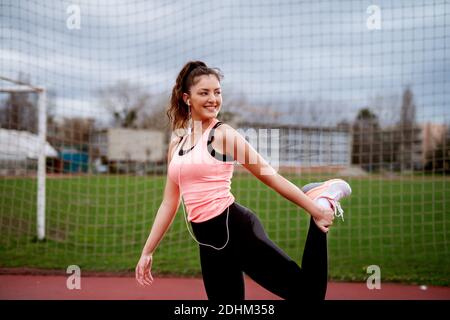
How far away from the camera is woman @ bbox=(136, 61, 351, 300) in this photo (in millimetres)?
2090

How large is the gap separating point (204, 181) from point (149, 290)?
2.88 metres

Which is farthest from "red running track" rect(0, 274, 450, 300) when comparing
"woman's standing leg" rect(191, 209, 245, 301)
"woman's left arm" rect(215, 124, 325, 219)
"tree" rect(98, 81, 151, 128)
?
"tree" rect(98, 81, 151, 128)

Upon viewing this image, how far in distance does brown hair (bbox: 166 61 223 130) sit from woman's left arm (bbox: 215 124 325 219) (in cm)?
36

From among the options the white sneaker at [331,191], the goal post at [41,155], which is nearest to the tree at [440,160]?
the white sneaker at [331,191]

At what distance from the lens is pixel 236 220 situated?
7.01 ft

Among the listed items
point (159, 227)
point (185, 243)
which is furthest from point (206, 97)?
point (185, 243)

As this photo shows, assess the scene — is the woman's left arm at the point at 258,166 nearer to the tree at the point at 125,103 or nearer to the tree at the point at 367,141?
the tree at the point at 367,141

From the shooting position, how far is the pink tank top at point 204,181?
2.10 meters

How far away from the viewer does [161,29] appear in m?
6.08

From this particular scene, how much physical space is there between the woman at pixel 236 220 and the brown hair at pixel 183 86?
167 mm

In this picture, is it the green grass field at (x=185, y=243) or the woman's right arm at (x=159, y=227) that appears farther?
the green grass field at (x=185, y=243)

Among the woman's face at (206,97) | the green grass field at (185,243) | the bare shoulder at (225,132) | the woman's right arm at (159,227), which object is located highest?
the woman's face at (206,97)

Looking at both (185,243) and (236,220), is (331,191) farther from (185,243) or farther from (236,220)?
(185,243)
